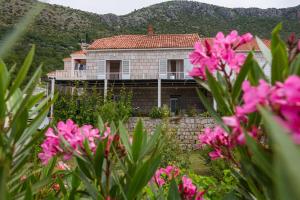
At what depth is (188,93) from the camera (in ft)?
68.1

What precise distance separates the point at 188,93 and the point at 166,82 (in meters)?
1.96

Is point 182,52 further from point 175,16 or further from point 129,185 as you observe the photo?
point 175,16

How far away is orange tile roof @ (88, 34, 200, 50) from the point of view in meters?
19.7

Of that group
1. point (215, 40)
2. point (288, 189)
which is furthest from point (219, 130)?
point (288, 189)

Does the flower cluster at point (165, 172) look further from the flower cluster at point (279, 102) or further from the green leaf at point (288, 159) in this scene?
the green leaf at point (288, 159)

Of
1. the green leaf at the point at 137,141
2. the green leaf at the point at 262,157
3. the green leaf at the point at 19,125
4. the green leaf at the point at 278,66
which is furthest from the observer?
the green leaf at the point at 137,141

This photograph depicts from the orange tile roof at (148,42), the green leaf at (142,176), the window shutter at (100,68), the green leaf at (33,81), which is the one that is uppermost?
the orange tile roof at (148,42)

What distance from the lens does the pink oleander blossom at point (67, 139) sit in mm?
901

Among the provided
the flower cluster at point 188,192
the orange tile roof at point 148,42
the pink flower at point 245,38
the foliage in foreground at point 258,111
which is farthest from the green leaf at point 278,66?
the orange tile roof at point 148,42

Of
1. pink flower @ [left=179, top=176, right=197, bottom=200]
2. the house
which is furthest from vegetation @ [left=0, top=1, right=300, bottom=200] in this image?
the house

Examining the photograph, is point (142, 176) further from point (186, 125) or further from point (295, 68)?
point (186, 125)

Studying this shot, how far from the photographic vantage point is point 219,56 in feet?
2.87

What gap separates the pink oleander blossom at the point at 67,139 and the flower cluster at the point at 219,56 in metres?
0.32

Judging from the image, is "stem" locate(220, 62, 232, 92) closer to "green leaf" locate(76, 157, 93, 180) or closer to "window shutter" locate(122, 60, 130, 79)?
"green leaf" locate(76, 157, 93, 180)
